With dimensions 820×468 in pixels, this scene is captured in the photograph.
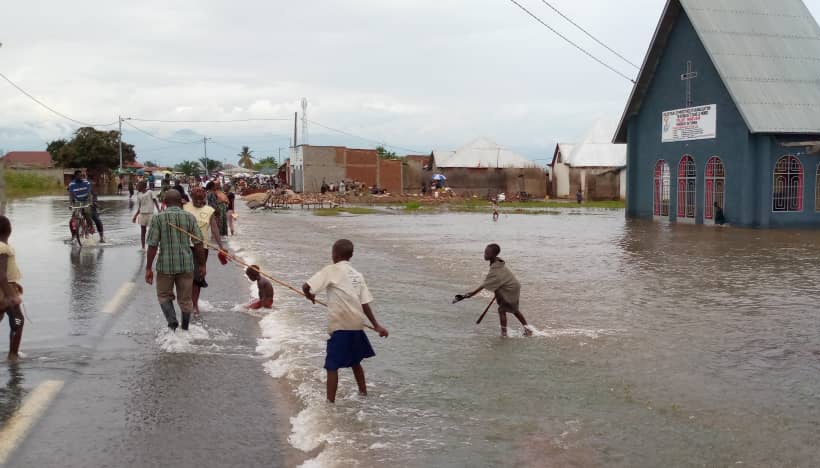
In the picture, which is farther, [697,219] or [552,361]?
[697,219]

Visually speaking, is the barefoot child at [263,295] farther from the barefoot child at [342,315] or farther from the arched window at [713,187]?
the arched window at [713,187]

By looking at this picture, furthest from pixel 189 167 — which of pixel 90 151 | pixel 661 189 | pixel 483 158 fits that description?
pixel 661 189

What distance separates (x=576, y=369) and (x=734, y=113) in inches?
927

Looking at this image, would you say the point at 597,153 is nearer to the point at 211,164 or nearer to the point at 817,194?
the point at 817,194

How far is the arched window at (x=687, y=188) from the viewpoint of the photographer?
3101 cm

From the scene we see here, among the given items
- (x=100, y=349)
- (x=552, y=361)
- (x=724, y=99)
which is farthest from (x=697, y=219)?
(x=100, y=349)

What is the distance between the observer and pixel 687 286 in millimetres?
13289

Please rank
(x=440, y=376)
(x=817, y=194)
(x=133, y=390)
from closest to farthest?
(x=133, y=390)
(x=440, y=376)
(x=817, y=194)

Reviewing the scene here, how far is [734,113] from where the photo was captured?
28359 millimetres

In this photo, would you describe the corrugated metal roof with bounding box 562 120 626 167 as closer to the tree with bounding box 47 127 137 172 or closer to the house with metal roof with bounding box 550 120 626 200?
the house with metal roof with bounding box 550 120 626 200

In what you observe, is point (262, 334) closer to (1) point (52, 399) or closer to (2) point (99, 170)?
(1) point (52, 399)

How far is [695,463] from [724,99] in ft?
85.6

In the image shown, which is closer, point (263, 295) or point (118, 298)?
point (263, 295)

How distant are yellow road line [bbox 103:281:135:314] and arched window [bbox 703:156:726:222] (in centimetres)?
2305
